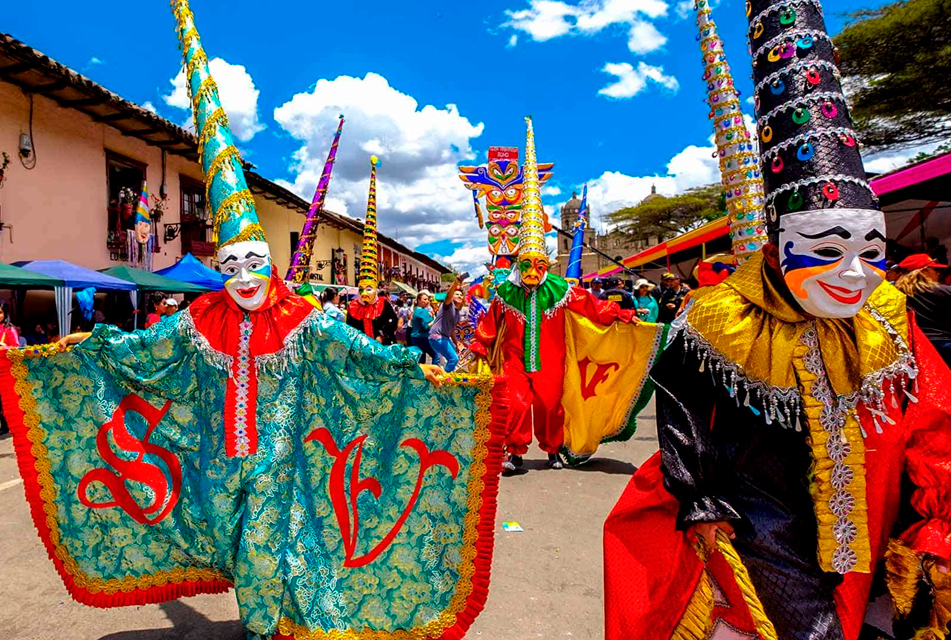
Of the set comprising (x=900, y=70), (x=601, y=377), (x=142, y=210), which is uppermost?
(x=900, y=70)

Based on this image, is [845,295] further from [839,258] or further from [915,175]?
[915,175]

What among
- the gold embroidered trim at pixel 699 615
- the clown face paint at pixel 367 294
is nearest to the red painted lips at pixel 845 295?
the gold embroidered trim at pixel 699 615

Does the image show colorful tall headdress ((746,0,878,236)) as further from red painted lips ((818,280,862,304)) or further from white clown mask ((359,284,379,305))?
white clown mask ((359,284,379,305))

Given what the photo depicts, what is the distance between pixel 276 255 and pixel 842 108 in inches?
903

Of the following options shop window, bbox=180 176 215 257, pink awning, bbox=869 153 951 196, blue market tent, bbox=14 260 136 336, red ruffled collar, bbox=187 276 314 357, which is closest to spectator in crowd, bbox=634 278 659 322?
pink awning, bbox=869 153 951 196

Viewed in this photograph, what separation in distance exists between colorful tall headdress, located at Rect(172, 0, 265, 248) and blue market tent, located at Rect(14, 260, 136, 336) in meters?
6.77

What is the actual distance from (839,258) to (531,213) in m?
4.32

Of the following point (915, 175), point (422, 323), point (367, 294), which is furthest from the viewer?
point (422, 323)

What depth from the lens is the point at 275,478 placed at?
255cm

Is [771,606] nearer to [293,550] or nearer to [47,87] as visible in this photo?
[293,550]

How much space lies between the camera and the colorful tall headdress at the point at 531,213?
5407 mm

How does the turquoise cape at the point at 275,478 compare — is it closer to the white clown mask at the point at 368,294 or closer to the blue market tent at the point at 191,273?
the white clown mask at the point at 368,294

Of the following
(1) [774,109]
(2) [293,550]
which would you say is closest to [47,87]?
(2) [293,550]

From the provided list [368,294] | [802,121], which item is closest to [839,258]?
[802,121]
